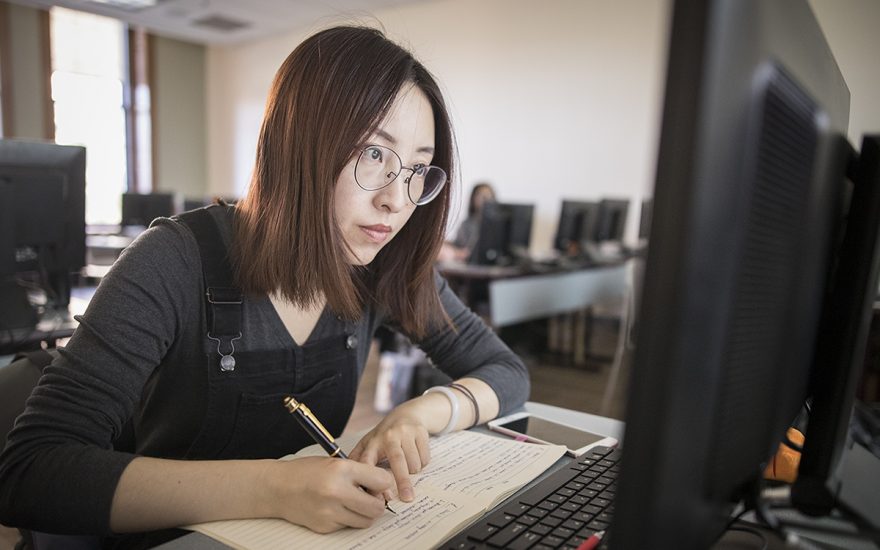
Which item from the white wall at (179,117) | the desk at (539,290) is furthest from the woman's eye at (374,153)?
the white wall at (179,117)

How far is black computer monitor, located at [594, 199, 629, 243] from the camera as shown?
187 inches

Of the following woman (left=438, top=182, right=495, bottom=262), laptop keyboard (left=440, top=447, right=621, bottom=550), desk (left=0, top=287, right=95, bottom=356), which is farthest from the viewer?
woman (left=438, top=182, right=495, bottom=262)

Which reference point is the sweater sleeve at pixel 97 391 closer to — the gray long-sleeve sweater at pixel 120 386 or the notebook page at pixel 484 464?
the gray long-sleeve sweater at pixel 120 386

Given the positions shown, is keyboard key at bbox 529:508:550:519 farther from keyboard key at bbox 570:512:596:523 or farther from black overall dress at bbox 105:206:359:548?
black overall dress at bbox 105:206:359:548

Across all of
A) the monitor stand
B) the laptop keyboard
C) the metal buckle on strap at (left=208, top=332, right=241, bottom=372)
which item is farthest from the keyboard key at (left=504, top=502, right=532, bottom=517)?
the monitor stand

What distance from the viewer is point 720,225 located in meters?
0.32

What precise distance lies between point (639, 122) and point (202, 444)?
5.11 m

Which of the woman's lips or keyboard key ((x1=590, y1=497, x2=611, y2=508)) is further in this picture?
the woman's lips

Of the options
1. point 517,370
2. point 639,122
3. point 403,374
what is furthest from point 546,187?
point 517,370

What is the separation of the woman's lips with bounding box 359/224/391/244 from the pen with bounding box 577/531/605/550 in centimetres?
51

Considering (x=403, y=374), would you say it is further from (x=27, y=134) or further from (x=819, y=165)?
(x=27, y=134)

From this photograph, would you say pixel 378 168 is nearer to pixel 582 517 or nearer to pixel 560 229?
pixel 582 517

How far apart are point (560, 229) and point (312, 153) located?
3809mm

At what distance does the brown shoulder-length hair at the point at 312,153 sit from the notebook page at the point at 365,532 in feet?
1.18
